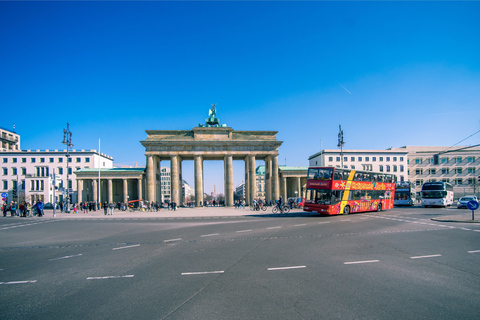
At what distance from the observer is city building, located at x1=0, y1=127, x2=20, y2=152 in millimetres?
79625

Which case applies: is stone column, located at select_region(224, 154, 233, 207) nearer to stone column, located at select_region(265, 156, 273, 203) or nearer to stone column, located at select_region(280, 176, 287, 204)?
stone column, located at select_region(265, 156, 273, 203)

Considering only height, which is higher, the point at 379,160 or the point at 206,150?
the point at 206,150

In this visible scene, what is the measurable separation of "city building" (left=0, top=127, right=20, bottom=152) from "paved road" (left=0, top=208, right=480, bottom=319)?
9263 centimetres

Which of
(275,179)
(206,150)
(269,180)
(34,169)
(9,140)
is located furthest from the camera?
(9,140)

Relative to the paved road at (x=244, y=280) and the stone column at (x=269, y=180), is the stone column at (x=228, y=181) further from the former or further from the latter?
the paved road at (x=244, y=280)

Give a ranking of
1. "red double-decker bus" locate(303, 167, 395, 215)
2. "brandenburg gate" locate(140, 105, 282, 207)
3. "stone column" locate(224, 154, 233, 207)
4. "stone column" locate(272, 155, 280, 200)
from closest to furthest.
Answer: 1. "red double-decker bus" locate(303, 167, 395, 215)
2. "brandenburg gate" locate(140, 105, 282, 207)
3. "stone column" locate(224, 154, 233, 207)
4. "stone column" locate(272, 155, 280, 200)

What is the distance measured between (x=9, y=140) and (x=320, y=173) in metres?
98.2

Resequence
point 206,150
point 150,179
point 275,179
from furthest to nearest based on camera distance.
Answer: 1. point 275,179
2. point 206,150
3. point 150,179

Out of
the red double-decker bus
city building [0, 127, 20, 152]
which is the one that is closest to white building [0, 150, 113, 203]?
city building [0, 127, 20, 152]

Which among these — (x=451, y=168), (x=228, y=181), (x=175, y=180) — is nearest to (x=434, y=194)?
(x=228, y=181)

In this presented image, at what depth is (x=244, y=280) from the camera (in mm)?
6629

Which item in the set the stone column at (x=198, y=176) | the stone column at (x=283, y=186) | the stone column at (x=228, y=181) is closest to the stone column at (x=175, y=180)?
the stone column at (x=198, y=176)

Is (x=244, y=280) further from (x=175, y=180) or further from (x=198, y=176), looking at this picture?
(x=175, y=180)

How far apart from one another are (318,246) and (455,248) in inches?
206
